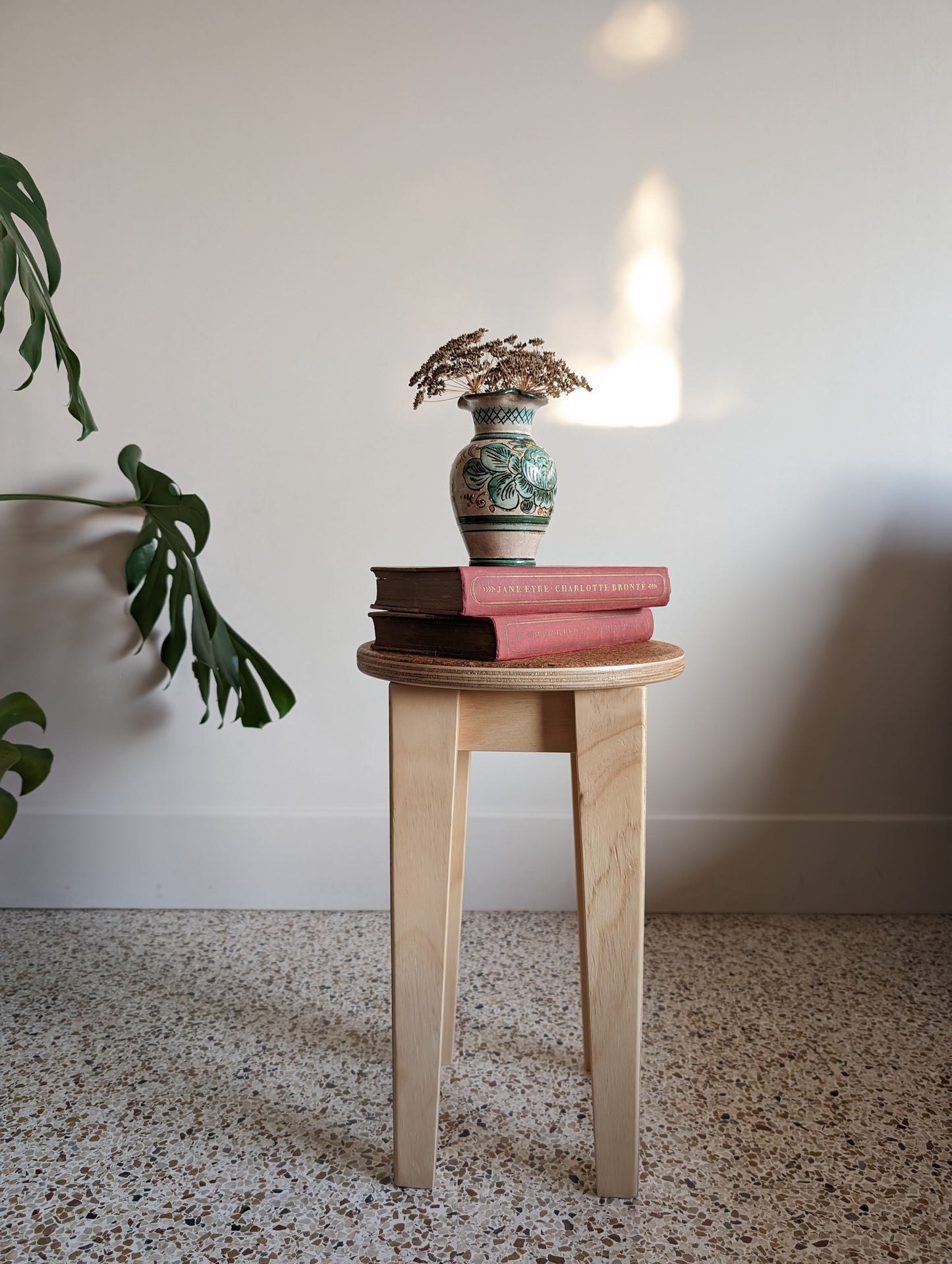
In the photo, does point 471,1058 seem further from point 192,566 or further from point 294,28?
point 294,28

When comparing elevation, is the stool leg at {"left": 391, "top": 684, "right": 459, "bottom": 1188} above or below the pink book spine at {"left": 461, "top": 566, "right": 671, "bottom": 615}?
below

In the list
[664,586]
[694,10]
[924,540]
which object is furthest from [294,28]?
[924,540]

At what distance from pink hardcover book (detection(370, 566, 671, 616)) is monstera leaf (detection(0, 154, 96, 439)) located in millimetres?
479

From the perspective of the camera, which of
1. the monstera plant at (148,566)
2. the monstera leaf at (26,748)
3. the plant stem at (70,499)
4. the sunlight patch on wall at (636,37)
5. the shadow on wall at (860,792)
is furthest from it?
the shadow on wall at (860,792)

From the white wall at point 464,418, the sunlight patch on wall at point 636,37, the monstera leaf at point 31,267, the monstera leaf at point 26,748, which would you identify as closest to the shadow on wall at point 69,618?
the white wall at point 464,418

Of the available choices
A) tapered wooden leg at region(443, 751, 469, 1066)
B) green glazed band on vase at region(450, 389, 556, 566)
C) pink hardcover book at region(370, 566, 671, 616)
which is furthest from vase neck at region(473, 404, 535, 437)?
tapered wooden leg at region(443, 751, 469, 1066)

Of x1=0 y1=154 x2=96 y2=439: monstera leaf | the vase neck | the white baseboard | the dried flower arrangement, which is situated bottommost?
the white baseboard

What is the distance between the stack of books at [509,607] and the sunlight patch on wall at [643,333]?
2.49ft

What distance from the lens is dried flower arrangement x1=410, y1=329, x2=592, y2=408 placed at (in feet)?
3.11

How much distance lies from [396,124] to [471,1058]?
165cm

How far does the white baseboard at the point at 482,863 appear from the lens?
1.73 m

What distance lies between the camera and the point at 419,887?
890mm

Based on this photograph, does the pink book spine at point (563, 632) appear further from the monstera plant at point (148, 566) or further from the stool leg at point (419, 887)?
the monstera plant at point (148, 566)

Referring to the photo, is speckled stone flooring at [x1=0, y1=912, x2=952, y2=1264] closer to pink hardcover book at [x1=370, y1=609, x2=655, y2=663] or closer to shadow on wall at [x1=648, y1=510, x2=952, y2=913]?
shadow on wall at [x1=648, y1=510, x2=952, y2=913]
